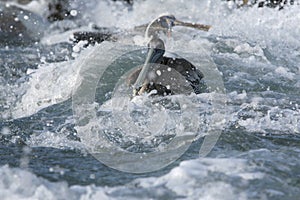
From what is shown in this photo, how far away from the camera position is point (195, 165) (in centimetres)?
398

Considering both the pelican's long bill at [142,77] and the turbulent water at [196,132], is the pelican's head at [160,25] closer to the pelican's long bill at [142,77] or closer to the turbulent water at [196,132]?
the pelican's long bill at [142,77]

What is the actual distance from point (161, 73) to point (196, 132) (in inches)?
49.0

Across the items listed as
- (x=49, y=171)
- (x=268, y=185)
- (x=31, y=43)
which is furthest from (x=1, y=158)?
(x=31, y=43)

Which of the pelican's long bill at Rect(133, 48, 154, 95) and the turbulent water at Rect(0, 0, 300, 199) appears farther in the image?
the pelican's long bill at Rect(133, 48, 154, 95)

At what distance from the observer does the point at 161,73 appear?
6.02m

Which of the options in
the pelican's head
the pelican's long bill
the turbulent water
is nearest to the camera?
the turbulent water

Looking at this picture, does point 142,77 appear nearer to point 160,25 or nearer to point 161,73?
point 161,73

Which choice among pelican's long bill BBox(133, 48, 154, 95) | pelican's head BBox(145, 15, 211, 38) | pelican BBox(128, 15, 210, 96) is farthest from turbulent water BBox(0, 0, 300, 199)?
pelican's head BBox(145, 15, 211, 38)

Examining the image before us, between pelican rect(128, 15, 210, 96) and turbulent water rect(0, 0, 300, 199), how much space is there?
307 mm

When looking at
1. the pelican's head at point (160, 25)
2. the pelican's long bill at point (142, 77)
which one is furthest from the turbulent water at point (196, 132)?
the pelican's head at point (160, 25)

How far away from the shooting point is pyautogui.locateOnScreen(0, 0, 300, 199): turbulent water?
370cm

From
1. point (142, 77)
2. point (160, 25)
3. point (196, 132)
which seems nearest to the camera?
point (196, 132)

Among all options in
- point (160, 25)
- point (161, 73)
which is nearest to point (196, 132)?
point (161, 73)

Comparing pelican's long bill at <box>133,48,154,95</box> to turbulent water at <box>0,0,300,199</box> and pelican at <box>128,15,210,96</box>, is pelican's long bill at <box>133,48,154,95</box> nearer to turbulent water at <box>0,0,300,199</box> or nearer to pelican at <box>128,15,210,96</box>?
pelican at <box>128,15,210,96</box>
